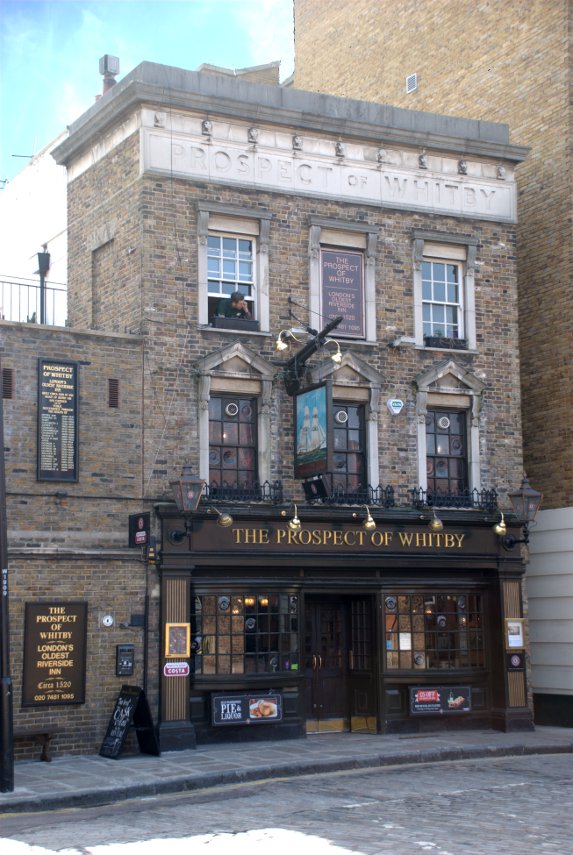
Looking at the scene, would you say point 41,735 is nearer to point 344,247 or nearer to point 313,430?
point 313,430

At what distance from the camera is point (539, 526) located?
22.9 metres

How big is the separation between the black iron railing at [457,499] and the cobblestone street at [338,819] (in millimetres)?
5534

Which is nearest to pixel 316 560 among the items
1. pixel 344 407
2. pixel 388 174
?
pixel 344 407

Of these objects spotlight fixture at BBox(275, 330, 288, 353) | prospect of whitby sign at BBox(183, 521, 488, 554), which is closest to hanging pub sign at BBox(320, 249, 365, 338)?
spotlight fixture at BBox(275, 330, 288, 353)

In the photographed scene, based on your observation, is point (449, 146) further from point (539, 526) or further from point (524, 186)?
point (539, 526)

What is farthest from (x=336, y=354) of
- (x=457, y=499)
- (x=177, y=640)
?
(x=177, y=640)

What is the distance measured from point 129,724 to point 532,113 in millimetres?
14279

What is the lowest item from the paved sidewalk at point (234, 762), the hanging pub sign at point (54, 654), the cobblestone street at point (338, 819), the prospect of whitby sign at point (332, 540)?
the cobblestone street at point (338, 819)

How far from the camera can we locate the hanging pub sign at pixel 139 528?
18.4 metres

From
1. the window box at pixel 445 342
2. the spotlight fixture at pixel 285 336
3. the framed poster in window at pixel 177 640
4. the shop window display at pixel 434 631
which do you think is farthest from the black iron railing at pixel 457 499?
the framed poster in window at pixel 177 640

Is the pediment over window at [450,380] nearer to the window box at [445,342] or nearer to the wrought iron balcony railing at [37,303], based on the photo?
the window box at [445,342]

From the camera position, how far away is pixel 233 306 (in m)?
20.1

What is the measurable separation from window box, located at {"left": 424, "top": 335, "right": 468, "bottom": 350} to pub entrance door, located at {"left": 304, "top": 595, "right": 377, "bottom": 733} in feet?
15.4

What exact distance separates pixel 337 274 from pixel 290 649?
21.4ft
